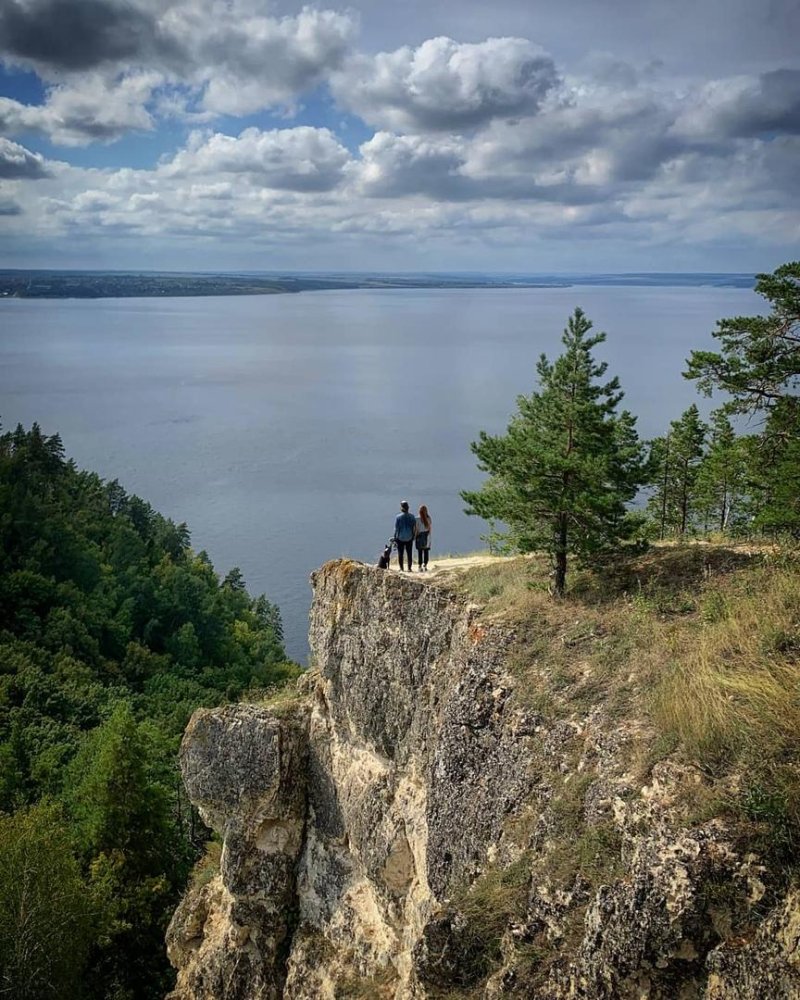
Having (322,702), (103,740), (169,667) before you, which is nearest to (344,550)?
(169,667)

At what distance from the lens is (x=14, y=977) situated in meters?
16.9

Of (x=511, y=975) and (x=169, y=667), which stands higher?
(x=511, y=975)

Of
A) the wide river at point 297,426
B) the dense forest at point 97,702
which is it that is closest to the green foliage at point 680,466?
the wide river at point 297,426

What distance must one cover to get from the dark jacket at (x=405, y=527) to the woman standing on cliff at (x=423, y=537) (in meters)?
0.16

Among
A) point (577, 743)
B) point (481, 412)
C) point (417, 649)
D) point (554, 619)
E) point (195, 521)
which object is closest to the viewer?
point (577, 743)

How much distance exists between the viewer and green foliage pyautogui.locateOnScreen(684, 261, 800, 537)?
11688mm

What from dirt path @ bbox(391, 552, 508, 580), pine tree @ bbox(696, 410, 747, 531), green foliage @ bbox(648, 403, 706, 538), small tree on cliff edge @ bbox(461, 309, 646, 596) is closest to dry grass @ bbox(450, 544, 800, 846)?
dirt path @ bbox(391, 552, 508, 580)

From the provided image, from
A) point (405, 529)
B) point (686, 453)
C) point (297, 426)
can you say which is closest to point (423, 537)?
point (405, 529)

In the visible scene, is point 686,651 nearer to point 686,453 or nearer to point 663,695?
point 663,695

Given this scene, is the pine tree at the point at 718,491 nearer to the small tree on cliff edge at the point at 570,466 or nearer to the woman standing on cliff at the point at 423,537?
the small tree on cliff edge at the point at 570,466

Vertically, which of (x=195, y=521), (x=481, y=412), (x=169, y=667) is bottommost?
(x=169, y=667)

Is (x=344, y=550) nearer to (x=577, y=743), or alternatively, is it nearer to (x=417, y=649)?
(x=417, y=649)

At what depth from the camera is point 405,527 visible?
17.5 metres

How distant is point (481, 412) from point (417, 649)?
2893 inches
